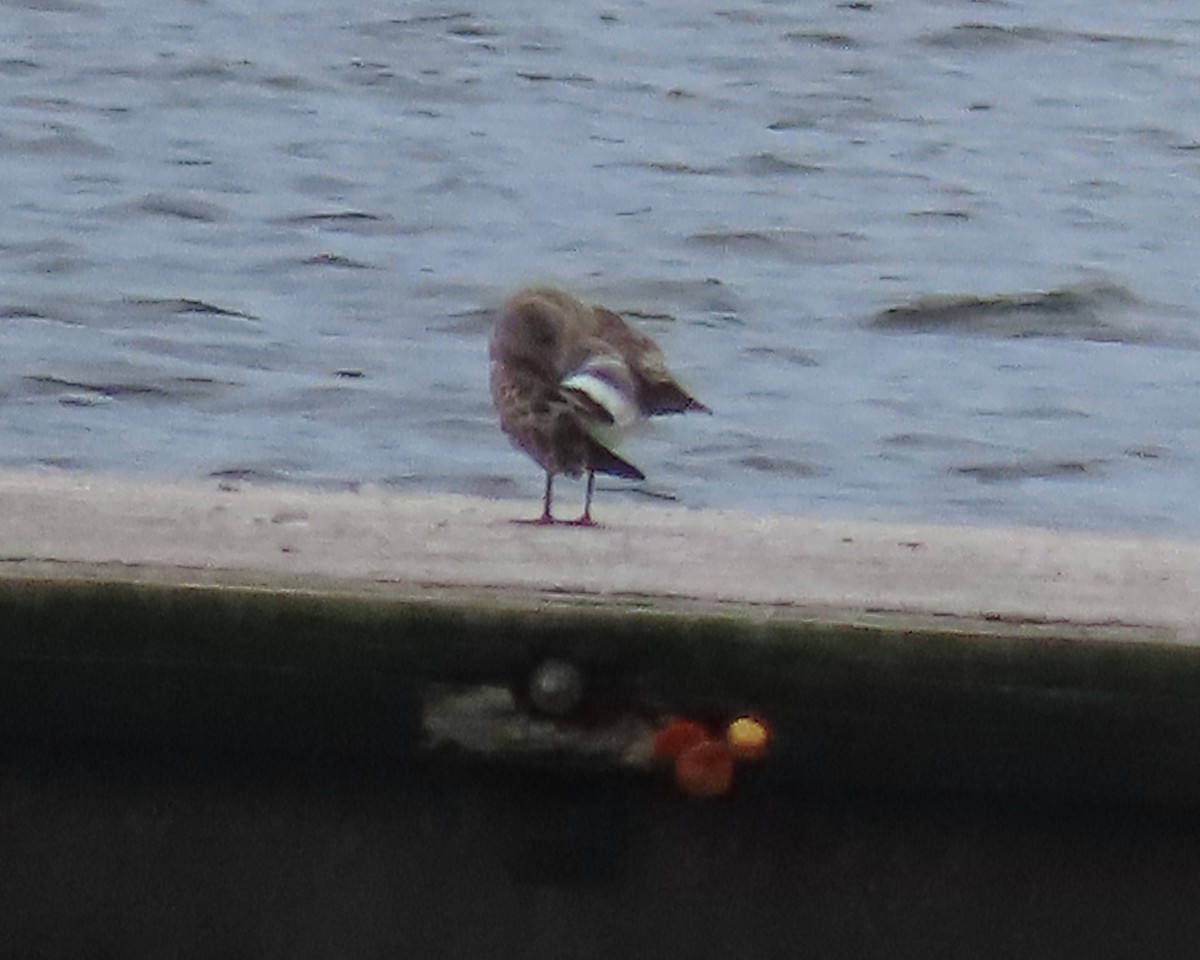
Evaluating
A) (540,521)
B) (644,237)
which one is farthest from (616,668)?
(644,237)

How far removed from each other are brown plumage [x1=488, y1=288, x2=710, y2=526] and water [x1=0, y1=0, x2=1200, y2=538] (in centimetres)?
27

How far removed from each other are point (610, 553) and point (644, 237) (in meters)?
5.83

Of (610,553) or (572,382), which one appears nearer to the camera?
(610,553)

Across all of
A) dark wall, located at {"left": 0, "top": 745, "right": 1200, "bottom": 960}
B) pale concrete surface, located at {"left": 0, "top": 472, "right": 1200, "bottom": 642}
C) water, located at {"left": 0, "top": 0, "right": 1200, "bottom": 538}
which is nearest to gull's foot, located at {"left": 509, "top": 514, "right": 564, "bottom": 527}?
pale concrete surface, located at {"left": 0, "top": 472, "right": 1200, "bottom": 642}

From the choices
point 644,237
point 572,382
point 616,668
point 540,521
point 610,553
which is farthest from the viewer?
point 644,237

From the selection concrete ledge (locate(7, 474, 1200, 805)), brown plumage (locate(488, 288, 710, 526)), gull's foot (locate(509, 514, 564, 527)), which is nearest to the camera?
concrete ledge (locate(7, 474, 1200, 805))

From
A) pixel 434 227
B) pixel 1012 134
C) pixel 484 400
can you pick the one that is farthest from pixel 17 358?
pixel 1012 134

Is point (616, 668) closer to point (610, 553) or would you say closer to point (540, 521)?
point (610, 553)

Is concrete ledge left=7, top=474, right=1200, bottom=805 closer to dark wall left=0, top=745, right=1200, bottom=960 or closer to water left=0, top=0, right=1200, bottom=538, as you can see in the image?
dark wall left=0, top=745, right=1200, bottom=960

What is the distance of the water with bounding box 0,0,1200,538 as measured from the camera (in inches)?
230

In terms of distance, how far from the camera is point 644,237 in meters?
8.23

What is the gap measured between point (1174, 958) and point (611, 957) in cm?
45

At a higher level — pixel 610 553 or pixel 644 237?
pixel 610 553

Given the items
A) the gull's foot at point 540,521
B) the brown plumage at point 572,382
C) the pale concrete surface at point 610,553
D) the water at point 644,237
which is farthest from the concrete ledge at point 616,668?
the brown plumage at point 572,382
